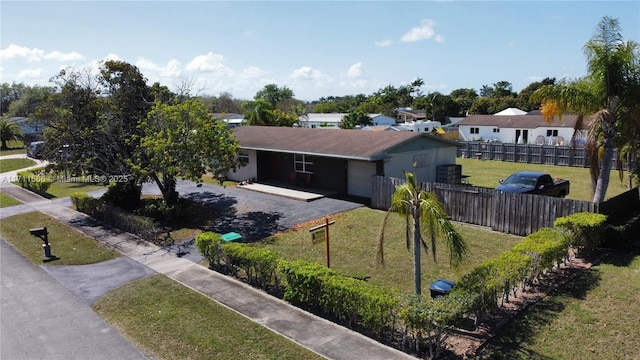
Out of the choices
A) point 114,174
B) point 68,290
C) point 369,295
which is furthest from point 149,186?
point 369,295

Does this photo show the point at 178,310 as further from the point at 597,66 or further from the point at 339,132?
the point at 339,132

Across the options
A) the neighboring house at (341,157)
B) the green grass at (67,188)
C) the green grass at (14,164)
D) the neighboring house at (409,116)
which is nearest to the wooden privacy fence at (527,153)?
the neighboring house at (341,157)

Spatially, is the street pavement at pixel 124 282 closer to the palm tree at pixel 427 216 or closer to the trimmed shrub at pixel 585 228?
the palm tree at pixel 427 216

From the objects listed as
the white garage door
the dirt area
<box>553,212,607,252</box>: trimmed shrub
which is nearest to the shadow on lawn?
the dirt area

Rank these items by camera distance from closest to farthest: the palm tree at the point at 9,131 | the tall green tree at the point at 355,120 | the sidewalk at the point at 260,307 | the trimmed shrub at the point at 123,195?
1. the sidewalk at the point at 260,307
2. the trimmed shrub at the point at 123,195
3. the tall green tree at the point at 355,120
4. the palm tree at the point at 9,131

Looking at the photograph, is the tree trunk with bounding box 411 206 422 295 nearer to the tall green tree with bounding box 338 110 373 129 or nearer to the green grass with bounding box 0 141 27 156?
the tall green tree with bounding box 338 110 373 129

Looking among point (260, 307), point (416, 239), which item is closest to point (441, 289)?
point (416, 239)
